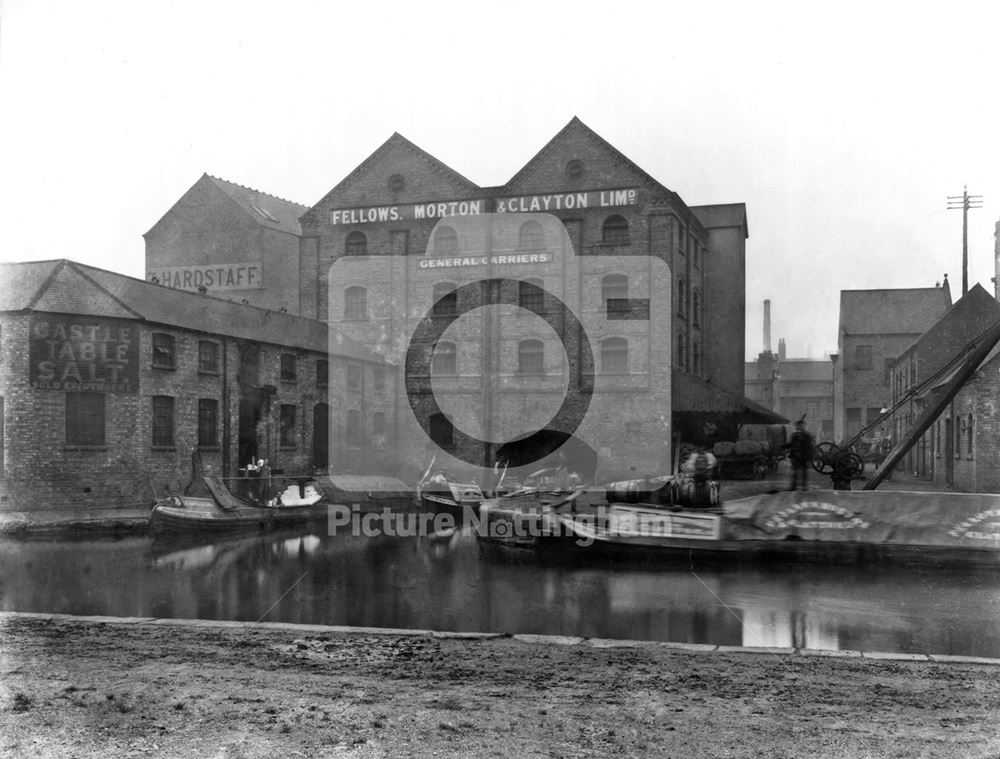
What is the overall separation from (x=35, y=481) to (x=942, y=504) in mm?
22869

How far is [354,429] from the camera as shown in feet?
119

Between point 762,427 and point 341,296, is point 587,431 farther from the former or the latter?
point 341,296

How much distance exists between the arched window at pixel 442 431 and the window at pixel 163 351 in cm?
1141

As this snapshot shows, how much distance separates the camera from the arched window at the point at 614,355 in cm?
3462

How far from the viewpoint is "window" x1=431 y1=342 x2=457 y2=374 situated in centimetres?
3628

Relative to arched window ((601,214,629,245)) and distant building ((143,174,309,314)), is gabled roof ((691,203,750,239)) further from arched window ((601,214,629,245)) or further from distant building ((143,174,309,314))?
distant building ((143,174,309,314))

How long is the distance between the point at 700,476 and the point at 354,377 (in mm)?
20050

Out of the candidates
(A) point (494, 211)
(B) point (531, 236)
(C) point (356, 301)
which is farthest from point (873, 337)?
(C) point (356, 301)

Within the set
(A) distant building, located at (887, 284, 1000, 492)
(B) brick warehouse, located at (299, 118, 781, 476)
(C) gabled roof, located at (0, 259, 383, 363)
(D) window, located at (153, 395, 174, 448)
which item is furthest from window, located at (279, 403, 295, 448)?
(A) distant building, located at (887, 284, 1000, 492)

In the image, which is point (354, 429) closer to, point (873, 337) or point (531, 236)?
point (531, 236)

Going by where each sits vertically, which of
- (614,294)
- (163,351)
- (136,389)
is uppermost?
(614,294)

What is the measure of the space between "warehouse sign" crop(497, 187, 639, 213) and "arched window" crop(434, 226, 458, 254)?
213 centimetres

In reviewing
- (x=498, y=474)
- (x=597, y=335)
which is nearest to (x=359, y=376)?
(x=498, y=474)

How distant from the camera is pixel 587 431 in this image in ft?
113
